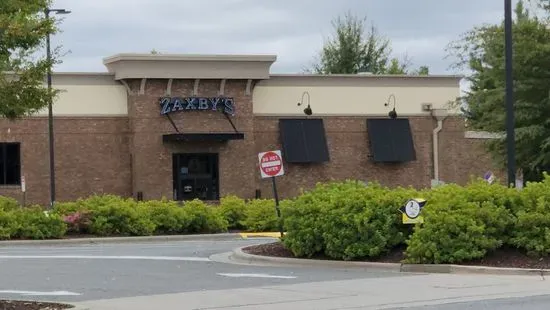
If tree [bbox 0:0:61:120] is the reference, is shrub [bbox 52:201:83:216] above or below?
below

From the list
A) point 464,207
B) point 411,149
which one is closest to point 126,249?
point 464,207

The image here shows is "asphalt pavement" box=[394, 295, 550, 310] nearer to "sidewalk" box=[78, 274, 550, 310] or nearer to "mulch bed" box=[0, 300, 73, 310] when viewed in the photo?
"sidewalk" box=[78, 274, 550, 310]

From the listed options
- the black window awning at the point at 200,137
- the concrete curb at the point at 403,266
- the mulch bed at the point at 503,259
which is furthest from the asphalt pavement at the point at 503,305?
the black window awning at the point at 200,137

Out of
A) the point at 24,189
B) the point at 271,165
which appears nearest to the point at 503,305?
the point at 271,165

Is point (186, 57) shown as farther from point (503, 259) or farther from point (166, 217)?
point (503, 259)

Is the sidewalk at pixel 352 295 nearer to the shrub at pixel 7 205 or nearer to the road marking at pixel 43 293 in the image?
the road marking at pixel 43 293

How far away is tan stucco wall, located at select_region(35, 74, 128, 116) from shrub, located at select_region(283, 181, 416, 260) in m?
25.1

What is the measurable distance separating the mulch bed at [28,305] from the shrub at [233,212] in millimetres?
20976

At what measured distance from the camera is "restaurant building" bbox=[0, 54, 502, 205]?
4341 centimetres

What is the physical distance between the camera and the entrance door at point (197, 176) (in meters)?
44.5

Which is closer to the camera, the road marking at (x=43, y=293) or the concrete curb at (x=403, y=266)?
the road marking at (x=43, y=293)

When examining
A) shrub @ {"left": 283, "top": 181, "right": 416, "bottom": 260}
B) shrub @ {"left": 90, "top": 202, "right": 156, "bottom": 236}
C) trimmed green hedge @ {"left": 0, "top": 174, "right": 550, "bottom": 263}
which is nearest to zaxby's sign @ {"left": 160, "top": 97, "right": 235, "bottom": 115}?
shrub @ {"left": 90, "top": 202, "right": 156, "bottom": 236}

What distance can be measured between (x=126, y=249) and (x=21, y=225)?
549 centimetres

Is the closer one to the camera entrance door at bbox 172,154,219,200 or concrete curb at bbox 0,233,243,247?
concrete curb at bbox 0,233,243,247
